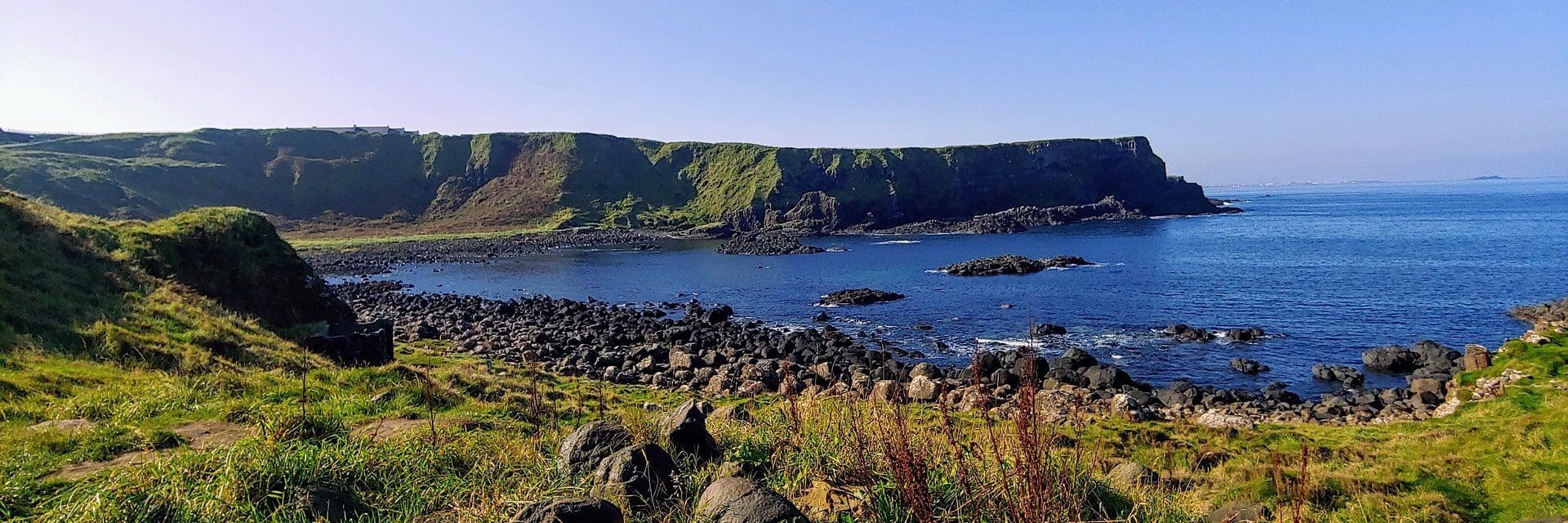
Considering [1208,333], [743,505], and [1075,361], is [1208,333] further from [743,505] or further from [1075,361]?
[743,505]

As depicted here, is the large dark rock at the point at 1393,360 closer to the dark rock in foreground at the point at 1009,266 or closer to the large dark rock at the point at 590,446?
the dark rock in foreground at the point at 1009,266

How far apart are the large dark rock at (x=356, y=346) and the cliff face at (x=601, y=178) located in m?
121

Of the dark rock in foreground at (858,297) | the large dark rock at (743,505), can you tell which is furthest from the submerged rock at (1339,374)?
the large dark rock at (743,505)

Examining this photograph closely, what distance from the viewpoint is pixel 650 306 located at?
2178 inches

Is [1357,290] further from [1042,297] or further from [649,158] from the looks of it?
[649,158]

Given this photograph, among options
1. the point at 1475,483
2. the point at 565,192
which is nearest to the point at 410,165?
the point at 565,192

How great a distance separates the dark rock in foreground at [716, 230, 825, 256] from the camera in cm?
9919

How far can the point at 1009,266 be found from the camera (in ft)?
230

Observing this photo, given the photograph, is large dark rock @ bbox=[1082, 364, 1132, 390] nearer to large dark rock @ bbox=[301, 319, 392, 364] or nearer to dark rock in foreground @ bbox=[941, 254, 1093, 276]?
large dark rock @ bbox=[301, 319, 392, 364]

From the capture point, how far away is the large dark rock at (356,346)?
19906 millimetres

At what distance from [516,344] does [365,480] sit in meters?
32.8

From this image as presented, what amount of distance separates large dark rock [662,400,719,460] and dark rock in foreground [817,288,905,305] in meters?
46.6

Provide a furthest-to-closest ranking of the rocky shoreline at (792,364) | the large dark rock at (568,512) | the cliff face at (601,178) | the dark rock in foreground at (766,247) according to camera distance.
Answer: the cliff face at (601,178) → the dark rock in foreground at (766,247) → the rocky shoreline at (792,364) → the large dark rock at (568,512)

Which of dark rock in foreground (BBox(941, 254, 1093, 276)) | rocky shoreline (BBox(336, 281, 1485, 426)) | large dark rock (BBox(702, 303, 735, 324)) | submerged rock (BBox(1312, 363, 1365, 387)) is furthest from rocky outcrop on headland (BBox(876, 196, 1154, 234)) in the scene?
submerged rock (BBox(1312, 363, 1365, 387))
